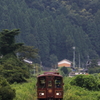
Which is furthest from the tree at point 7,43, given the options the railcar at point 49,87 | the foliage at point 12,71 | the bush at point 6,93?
the bush at point 6,93

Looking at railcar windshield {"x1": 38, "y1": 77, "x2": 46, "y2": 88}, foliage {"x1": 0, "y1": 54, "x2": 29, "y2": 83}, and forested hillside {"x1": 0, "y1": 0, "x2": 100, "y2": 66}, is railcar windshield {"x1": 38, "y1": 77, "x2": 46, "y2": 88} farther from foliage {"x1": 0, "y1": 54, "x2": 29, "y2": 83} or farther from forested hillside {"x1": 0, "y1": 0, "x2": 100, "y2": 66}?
forested hillside {"x1": 0, "y1": 0, "x2": 100, "y2": 66}

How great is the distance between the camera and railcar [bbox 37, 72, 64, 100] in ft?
82.1

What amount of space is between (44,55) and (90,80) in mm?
84315

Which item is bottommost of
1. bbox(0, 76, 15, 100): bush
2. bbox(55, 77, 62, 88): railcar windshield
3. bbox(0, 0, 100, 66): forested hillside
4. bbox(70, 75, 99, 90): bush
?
bbox(0, 76, 15, 100): bush

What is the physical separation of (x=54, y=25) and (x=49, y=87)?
115 metres

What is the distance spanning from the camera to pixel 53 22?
14112cm

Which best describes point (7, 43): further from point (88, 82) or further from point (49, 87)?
point (49, 87)

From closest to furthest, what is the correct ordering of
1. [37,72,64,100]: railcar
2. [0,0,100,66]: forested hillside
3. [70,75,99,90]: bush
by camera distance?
[37,72,64,100]: railcar, [70,75,99,90]: bush, [0,0,100,66]: forested hillside

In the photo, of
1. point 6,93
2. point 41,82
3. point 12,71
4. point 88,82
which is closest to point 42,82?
point 41,82

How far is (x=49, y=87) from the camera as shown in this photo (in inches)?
990

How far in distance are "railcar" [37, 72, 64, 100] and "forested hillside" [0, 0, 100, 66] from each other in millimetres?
91794

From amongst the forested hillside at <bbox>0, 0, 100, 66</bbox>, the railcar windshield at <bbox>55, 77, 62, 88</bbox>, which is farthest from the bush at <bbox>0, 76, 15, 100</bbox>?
the forested hillside at <bbox>0, 0, 100, 66</bbox>

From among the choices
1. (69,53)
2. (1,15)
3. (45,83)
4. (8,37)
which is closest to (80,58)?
(69,53)

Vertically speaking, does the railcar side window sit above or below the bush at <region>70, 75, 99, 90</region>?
below
